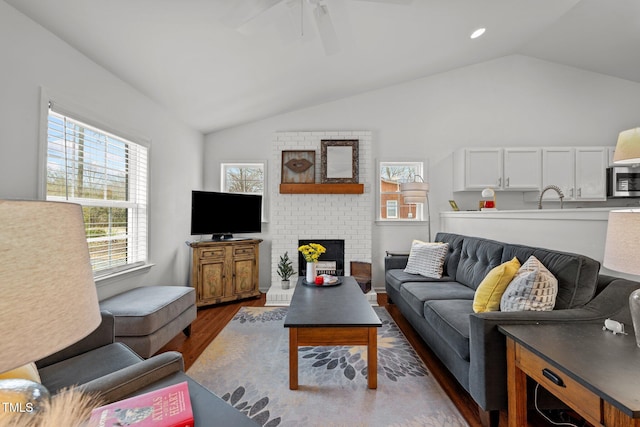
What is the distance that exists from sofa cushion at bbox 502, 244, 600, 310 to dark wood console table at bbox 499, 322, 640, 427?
0.86 ft

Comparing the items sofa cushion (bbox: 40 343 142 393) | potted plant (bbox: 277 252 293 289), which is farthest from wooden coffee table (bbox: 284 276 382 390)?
potted plant (bbox: 277 252 293 289)

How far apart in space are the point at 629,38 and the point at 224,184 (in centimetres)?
559

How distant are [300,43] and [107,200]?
7.60ft

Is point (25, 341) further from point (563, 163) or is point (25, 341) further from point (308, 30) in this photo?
point (563, 163)

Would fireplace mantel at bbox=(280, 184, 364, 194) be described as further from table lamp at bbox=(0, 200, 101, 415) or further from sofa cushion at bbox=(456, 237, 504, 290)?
table lamp at bbox=(0, 200, 101, 415)

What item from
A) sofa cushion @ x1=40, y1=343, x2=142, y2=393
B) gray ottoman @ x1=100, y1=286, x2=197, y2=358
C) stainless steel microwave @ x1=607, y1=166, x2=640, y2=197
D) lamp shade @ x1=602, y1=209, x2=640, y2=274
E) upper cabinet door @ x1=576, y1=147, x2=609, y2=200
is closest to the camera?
lamp shade @ x1=602, y1=209, x2=640, y2=274

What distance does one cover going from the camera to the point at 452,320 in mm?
2004

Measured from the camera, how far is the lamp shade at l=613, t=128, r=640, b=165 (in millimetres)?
1609

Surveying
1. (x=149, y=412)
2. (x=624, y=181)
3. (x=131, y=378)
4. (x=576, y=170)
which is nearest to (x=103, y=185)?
(x=131, y=378)

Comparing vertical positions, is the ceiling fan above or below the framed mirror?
above

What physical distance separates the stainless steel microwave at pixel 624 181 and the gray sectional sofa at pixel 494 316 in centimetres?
264

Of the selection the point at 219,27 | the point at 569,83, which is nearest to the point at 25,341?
the point at 219,27

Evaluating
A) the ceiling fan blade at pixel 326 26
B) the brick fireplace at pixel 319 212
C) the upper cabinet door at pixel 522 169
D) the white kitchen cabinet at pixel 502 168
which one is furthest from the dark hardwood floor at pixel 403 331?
the ceiling fan blade at pixel 326 26

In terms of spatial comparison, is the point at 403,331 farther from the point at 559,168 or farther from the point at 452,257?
the point at 559,168
